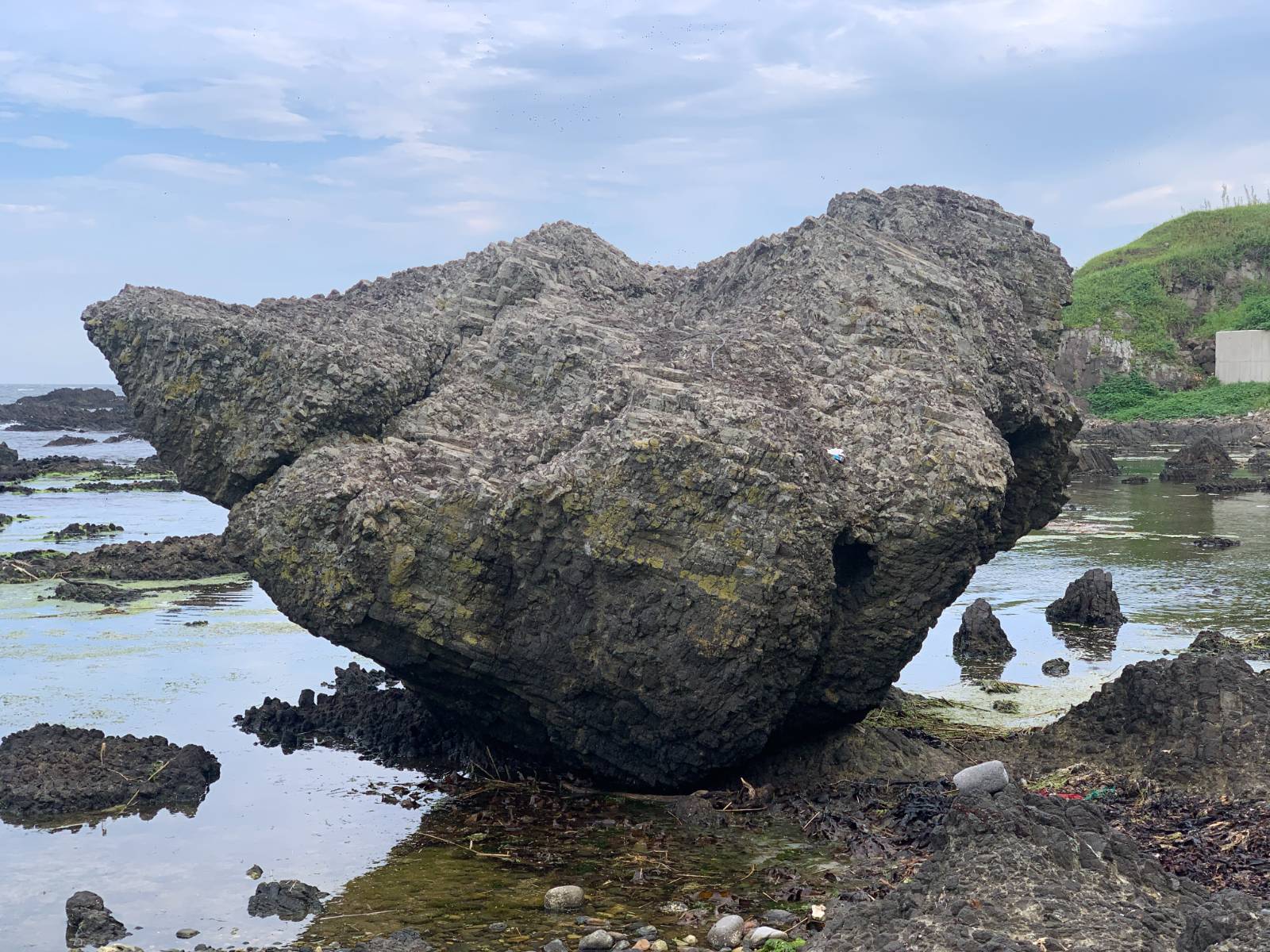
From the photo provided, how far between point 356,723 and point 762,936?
5.94 meters

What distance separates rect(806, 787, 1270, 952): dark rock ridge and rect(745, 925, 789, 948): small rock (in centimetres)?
35

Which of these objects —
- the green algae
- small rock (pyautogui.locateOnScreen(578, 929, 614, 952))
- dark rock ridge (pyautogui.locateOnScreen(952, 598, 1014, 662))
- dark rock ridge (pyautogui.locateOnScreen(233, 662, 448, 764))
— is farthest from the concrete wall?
small rock (pyautogui.locateOnScreen(578, 929, 614, 952))

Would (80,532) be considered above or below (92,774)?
above

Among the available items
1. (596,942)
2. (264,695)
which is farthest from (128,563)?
(596,942)

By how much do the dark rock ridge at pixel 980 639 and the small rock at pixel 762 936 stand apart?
8.58 metres

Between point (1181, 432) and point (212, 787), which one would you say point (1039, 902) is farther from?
point (1181, 432)

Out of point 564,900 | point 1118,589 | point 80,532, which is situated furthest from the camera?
point 80,532

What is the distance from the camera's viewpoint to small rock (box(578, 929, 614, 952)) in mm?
7125

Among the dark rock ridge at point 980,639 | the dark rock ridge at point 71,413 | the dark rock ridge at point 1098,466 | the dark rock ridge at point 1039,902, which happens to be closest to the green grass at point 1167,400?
the dark rock ridge at point 1098,466

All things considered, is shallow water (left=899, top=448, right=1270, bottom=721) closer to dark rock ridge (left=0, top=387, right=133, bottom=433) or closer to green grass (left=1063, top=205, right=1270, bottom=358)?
green grass (left=1063, top=205, right=1270, bottom=358)

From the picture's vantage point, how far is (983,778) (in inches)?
333

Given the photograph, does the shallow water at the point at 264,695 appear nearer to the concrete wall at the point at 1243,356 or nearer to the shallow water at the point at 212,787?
the shallow water at the point at 212,787

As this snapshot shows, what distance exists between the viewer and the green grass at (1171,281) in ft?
227

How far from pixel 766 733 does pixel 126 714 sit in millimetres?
6664
